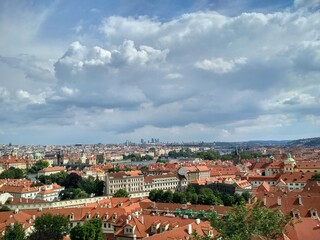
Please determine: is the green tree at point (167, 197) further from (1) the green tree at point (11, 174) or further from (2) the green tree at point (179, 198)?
(1) the green tree at point (11, 174)

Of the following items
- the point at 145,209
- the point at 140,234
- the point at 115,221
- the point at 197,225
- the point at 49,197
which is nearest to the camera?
the point at 197,225

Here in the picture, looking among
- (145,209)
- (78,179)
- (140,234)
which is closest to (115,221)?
(140,234)

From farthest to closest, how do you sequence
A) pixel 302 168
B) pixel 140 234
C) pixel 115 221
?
pixel 302 168 → pixel 115 221 → pixel 140 234

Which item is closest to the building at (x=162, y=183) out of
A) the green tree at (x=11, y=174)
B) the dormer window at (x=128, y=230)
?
the green tree at (x=11, y=174)

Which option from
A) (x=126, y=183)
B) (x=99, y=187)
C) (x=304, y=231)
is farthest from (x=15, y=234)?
(x=126, y=183)

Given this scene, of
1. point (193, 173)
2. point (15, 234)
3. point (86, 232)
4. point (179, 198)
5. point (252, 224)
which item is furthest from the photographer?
point (193, 173)

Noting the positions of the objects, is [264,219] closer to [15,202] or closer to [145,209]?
[145,209]

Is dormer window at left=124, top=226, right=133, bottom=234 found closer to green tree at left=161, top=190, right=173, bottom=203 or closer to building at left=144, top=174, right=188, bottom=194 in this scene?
green tree at left=161, top=190, right=173, bottom=203

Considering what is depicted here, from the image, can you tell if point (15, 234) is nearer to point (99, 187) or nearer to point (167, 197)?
point (167, 197)
